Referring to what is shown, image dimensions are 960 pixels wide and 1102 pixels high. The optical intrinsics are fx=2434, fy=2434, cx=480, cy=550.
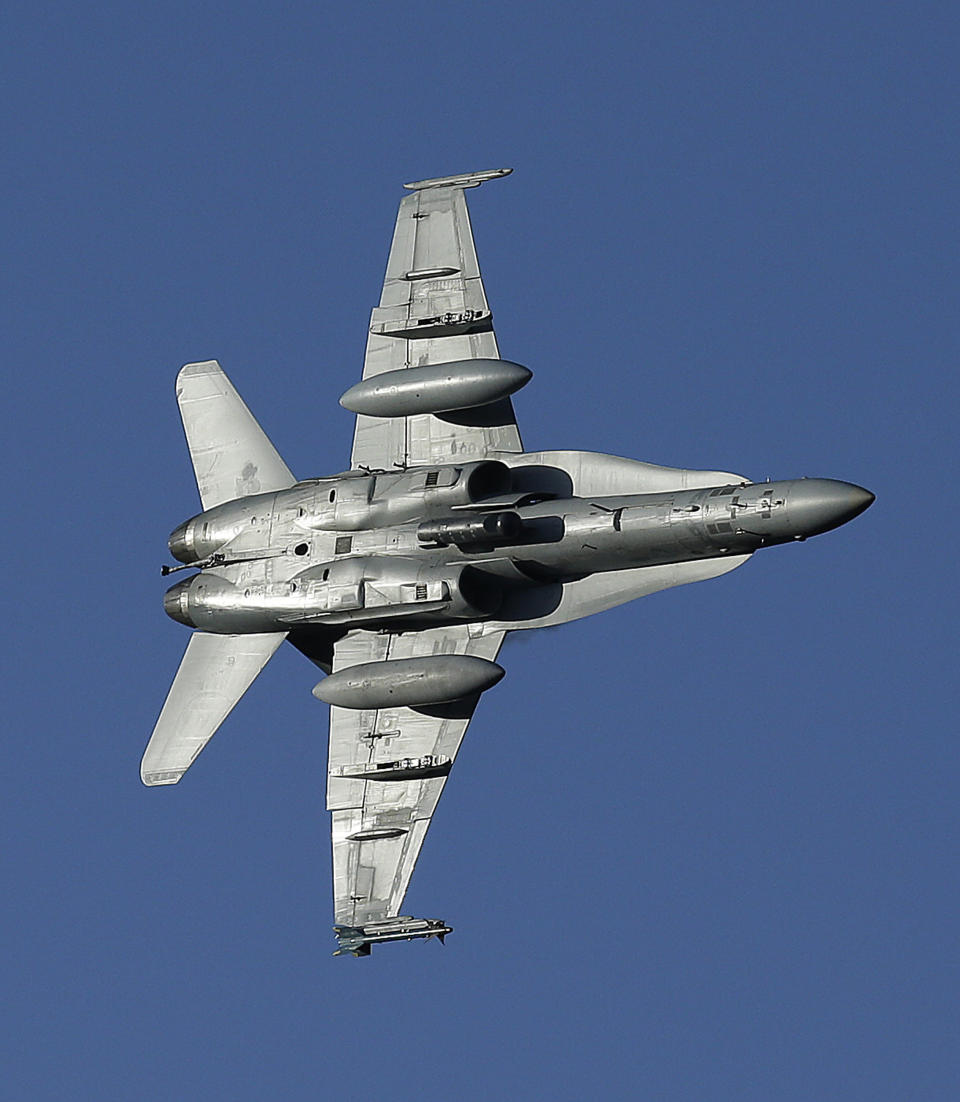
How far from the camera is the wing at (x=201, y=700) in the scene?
3067 cm

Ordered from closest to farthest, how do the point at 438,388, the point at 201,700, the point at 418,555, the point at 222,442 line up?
the point at 418,555, the point at 438,388, the point at 201,700, the point at 222,442

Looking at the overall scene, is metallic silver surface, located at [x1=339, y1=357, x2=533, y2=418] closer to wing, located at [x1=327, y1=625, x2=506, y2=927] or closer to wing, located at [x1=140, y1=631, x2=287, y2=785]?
wing, located at [x1=327, y1=625, x2=506, y2=927]

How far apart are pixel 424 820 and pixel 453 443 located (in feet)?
15.6

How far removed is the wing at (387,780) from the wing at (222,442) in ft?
10.4

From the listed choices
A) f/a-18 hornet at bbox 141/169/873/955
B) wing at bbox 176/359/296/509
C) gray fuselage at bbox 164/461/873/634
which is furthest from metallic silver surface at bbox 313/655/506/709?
wing at bbox 176/359/296/509

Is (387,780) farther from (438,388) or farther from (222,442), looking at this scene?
(222,442)

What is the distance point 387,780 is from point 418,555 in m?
2.76

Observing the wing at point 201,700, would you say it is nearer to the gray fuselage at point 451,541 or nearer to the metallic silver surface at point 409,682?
the gray fuselage at point 451,541

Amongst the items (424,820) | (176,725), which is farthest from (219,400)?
(424,820)

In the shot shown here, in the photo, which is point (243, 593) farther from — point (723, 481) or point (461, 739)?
point (723, 481)

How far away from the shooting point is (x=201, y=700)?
1214 inches

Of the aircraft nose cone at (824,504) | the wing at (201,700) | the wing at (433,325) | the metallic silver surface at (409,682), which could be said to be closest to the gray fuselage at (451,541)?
the aircraft nose cone at (824,504)

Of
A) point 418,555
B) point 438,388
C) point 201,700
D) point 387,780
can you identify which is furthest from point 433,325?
point 387,780

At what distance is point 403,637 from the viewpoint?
2995cm
